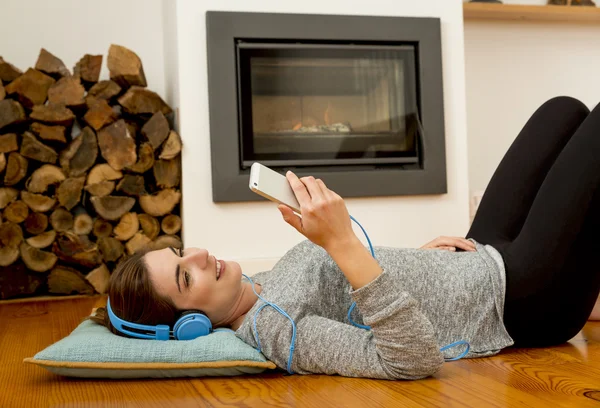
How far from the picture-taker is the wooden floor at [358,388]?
44.9 inches

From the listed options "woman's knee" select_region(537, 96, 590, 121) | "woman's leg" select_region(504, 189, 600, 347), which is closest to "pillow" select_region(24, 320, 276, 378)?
"woman's leg" select_region(504, 189, 600, 347)

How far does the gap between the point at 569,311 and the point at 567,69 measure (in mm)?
2651

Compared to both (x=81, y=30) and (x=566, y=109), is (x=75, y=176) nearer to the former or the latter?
(x=81, y=30)

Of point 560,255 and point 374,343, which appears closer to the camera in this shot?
point 374,343

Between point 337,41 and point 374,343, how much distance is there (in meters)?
2.01

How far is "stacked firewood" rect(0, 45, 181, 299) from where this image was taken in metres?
2.84

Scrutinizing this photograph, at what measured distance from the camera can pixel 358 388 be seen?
4.00 ft

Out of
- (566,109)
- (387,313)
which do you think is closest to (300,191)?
(387,313)

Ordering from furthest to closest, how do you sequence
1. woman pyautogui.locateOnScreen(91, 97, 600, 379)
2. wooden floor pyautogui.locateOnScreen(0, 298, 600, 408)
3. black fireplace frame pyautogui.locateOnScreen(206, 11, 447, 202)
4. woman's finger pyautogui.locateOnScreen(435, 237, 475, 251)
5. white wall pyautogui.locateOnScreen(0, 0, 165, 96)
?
white wall pyautogui.locateOnScreen(0, 0, 165, 96) < black fireplace frame pyautogui.locateOnScreen(206, 11, 447, 202) < woman's finger pyautogui.locateOnScreen(435, 237, 475, 251) < woman pyautogui.locateOnScreen(91, 97, 600, 379) < wooden floor pyautogui.locateOnScreen(0, 298, 600, 408)

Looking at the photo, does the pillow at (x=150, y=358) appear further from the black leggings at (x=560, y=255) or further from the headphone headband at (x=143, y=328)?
the black leggings at (x=560, y=255)

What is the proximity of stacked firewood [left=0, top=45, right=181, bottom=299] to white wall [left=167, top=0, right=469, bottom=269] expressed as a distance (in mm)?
120

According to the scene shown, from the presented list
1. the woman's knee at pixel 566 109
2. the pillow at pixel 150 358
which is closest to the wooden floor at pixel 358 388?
the pillow at pixel 150 358

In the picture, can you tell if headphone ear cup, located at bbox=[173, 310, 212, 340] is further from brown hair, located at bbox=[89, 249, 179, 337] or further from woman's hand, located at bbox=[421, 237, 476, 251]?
woman's hand, located at bbox=[421, 237, 476, 251]

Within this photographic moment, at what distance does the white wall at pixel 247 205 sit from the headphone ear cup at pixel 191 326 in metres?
1.46
